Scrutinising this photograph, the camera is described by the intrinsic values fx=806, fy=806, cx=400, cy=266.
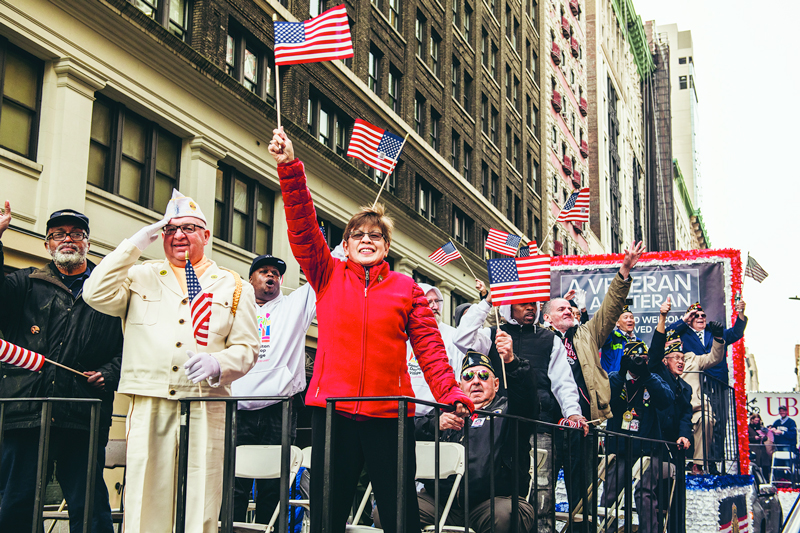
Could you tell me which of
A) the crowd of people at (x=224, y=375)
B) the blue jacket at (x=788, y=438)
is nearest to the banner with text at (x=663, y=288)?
the crowd of people at (x=224, y=375)

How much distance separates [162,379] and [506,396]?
8.59 ft

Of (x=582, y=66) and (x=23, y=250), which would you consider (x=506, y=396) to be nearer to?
(x=23, y=250)

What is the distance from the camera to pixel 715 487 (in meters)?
8.30

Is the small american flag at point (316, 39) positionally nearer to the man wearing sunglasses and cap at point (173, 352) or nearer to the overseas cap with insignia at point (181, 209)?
the overseas cap with insignia at point (181, 209)

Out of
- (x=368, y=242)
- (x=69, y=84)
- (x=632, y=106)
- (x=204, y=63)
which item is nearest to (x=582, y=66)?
(x=632, y=106)

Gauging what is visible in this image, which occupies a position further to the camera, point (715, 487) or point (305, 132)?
point (305, 132)

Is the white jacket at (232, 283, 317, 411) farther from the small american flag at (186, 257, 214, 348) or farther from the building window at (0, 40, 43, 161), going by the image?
the building window at (0, 40, 43, 161)

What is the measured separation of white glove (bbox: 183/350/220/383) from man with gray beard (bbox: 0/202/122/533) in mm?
1129

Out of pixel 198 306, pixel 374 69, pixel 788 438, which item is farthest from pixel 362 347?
pixel 374 69

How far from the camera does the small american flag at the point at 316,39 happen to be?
7199mm

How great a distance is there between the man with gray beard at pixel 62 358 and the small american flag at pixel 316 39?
9.11 feet

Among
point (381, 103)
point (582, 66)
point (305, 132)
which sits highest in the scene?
point (582, 66)

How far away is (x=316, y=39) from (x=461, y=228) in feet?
81.8

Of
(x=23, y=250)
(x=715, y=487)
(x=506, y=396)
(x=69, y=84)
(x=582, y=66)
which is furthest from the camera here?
(x=582, y=66)
